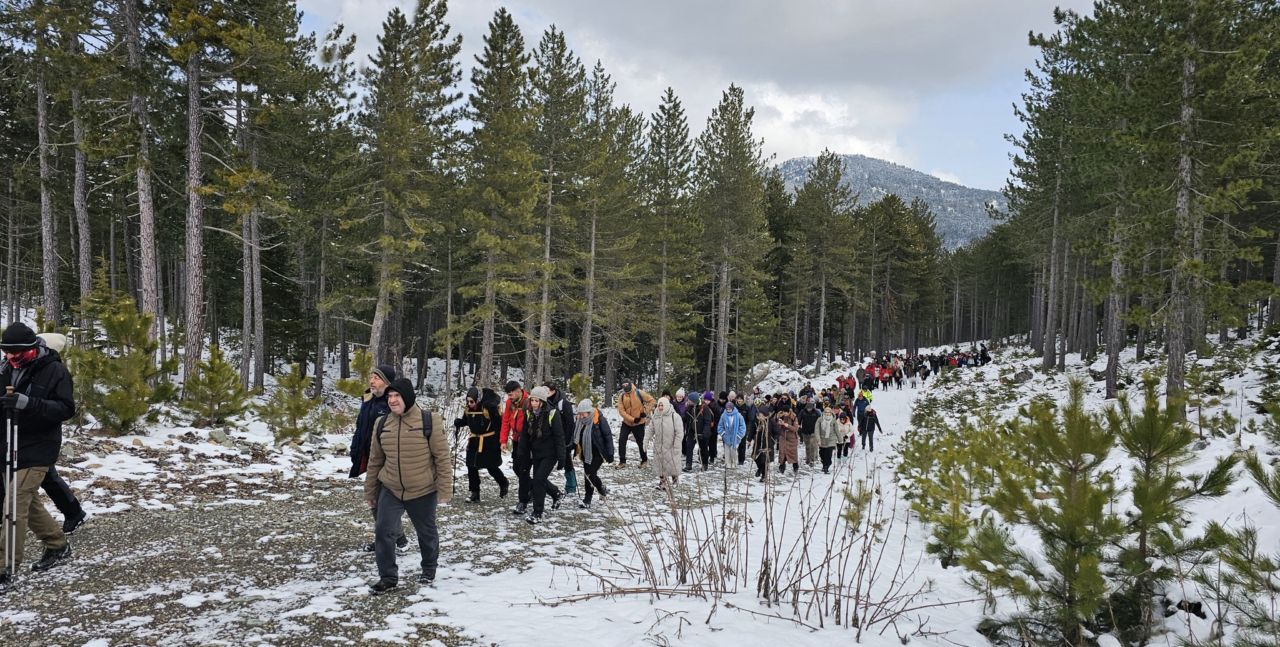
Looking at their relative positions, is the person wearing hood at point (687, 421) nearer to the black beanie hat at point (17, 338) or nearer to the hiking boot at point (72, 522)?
the hiking boot at point (72, 522)

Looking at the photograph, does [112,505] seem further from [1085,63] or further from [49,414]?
[1085,63]

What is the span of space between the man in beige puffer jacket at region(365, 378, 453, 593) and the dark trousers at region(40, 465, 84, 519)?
308 cm

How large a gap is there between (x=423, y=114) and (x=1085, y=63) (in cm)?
2111

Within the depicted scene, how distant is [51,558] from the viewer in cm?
514

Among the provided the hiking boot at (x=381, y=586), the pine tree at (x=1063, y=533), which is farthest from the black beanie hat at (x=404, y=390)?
the pine tree at (x=1063, y=533)

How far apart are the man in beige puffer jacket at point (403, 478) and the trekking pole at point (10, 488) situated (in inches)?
98.0

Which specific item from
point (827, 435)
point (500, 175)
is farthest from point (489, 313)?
point (827, 435)

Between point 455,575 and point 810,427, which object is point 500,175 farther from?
point 455,575

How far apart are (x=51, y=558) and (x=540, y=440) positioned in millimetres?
4503

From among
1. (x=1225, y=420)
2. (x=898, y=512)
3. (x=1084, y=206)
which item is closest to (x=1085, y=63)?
(x=1084, y=206)

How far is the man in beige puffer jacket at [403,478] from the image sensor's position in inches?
196

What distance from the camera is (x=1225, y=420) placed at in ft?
29.5

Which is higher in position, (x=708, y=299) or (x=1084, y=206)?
(x=1084, y=206)

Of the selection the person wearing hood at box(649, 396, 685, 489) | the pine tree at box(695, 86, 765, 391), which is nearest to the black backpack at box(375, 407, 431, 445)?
the person wearing hood at box(649, 396, 685, 489)
